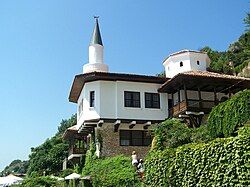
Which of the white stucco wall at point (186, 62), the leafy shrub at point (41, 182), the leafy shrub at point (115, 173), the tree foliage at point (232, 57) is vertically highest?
the tree foliage at point (232, 57)

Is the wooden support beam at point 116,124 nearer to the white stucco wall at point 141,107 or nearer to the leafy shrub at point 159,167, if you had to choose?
the white stucco wall at point 141,107

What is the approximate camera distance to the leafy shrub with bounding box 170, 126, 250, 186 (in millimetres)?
12469

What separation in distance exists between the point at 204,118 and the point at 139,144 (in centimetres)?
567

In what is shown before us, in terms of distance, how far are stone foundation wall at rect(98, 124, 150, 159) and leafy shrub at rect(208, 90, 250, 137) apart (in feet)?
30.8

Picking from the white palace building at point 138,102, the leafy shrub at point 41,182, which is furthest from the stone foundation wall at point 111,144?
the leafy shrub at point 41,182

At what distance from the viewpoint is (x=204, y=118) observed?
96.8ft

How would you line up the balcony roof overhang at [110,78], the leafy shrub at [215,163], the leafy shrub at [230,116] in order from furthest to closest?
1. the balcony roof overhang at [110,78]
2. the leafy shrub at [230,116]
3. the leafy shrub at [215,163]

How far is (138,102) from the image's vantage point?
30828mm

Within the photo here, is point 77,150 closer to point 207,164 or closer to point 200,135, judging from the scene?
point 200,135

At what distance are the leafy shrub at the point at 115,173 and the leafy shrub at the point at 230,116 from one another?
5.52m

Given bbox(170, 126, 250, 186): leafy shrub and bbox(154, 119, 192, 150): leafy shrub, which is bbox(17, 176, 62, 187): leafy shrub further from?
bbox(170, 126, 250, 186): leafy shrub

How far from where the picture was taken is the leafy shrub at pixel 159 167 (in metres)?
17.3

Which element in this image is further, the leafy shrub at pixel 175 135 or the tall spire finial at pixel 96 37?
the tall spire finial at pixel 96 37

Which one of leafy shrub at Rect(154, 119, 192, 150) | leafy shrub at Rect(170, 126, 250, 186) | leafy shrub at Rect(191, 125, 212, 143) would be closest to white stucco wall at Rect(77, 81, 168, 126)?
leafy shrub at Rect(154, 119, 192, 150)
